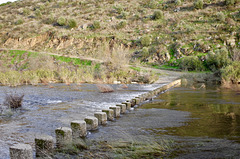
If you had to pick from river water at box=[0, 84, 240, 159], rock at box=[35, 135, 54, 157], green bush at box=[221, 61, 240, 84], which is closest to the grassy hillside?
green bush at box=[221, 61, 240, 84]

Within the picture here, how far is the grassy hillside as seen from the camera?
38.5 m

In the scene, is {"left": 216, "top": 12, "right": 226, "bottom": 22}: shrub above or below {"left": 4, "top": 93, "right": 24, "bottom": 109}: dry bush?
above

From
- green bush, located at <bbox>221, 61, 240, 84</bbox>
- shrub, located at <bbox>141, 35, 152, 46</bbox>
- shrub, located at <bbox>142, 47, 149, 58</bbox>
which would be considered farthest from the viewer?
shrub, located at <bbox>141, 35, 152, 46</bbox>

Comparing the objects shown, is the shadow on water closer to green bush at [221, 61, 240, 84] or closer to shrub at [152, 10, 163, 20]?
green bush at [221, 61, 240, 84]

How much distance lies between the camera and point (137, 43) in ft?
149

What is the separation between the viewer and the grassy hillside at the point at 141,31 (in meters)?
38.5

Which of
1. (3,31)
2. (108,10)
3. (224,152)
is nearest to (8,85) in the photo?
(224,152)

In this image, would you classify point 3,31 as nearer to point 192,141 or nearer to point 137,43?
point 137,43

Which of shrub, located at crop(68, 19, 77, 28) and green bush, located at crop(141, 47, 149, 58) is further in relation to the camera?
shrub, located at crop(68, 19, 77, 28)

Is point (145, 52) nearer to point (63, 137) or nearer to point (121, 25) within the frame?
point (121, 25)

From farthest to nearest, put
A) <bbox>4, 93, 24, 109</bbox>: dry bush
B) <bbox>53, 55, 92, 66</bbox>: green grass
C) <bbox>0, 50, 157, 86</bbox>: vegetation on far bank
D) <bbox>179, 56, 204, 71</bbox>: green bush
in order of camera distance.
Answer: <bbox>53, 55, 92, 66</bbox>: green grass, <bbox>179, 56, 204, 71</bbox>: green bush, <bbox>0, 50, 157, 86</bbox>: vegetation on far bank, <bbox>4, 93, 24, 109</bbox>: dry bush

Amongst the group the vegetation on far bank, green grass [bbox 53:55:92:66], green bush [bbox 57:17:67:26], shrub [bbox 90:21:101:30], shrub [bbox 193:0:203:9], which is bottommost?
the vegetation on far bank

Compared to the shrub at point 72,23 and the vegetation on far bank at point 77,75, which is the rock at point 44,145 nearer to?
the vegetation on far bank at point 77,75

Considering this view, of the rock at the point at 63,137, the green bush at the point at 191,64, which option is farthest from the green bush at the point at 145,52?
the rock at the point at 63,137
